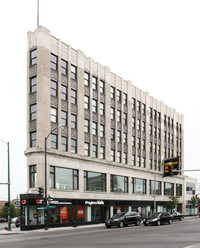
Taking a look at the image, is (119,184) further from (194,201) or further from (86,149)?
(194,201)

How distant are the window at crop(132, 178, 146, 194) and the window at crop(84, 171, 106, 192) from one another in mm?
9475

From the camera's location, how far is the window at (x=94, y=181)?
49000mm

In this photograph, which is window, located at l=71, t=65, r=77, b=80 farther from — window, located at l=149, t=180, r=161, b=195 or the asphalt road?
window, located at l=149, t=180, r=161, b=195

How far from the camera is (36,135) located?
Result: 42.3m

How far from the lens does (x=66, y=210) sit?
147ft

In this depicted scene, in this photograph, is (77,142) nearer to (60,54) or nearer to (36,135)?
(36,135)

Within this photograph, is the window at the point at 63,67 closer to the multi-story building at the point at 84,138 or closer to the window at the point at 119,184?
the multi-story building at the point at 84,138

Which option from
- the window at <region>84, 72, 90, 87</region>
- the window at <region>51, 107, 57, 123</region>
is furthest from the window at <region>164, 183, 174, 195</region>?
the window at <region>51, 107, 57, 123</region>

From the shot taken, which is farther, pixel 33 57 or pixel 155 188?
pixel 155 188

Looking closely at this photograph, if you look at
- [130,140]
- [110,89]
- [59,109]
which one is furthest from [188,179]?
[59,109]

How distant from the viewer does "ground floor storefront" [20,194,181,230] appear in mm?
39594

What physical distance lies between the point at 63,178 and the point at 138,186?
2085 centimetres

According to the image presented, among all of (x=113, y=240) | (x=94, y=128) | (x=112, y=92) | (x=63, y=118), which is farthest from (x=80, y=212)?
(x=113, y=240)

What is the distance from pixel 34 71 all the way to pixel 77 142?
1069 centimetres
